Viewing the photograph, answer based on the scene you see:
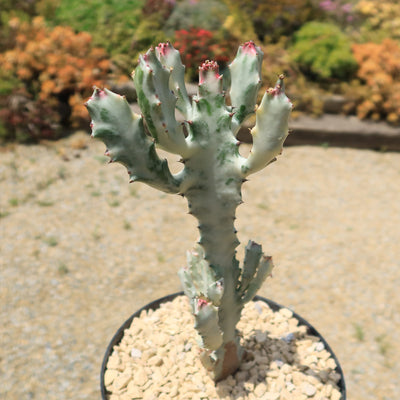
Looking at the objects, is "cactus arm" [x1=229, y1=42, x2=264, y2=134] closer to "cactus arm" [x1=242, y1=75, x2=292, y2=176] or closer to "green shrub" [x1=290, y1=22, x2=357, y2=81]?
"cactus arm" [x1=242, y1=75, x2=292, y2=176]

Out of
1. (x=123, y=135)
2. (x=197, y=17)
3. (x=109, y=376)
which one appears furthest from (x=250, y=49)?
(x=197, y=17)

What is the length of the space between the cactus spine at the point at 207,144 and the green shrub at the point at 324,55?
17.1 ft

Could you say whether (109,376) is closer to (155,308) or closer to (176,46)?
(155,308)

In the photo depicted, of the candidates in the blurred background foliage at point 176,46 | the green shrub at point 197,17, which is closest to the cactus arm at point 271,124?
the blurred background foliage at point 176,46

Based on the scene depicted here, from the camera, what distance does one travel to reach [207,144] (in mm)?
1762

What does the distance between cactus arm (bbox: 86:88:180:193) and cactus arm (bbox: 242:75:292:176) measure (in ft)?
1.32

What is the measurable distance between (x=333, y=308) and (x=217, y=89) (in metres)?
2.68

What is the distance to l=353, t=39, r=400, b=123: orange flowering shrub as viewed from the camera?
6124 mm

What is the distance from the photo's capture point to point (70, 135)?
6.31 metres

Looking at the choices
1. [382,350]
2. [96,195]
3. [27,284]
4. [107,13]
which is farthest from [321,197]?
[107,13]

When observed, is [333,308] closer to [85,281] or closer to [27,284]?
[85,281]

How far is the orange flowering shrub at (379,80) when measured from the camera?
6124mm

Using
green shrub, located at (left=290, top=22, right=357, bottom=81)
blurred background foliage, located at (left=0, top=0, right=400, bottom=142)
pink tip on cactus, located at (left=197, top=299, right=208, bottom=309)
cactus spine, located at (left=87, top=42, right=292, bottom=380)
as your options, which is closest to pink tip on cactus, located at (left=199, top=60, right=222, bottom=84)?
cactus spine, located at (left=87, top=42, right=292, bottom=380)

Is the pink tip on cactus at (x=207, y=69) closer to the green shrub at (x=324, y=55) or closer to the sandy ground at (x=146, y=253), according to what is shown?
the sandy ground at (x=146, y=253)
